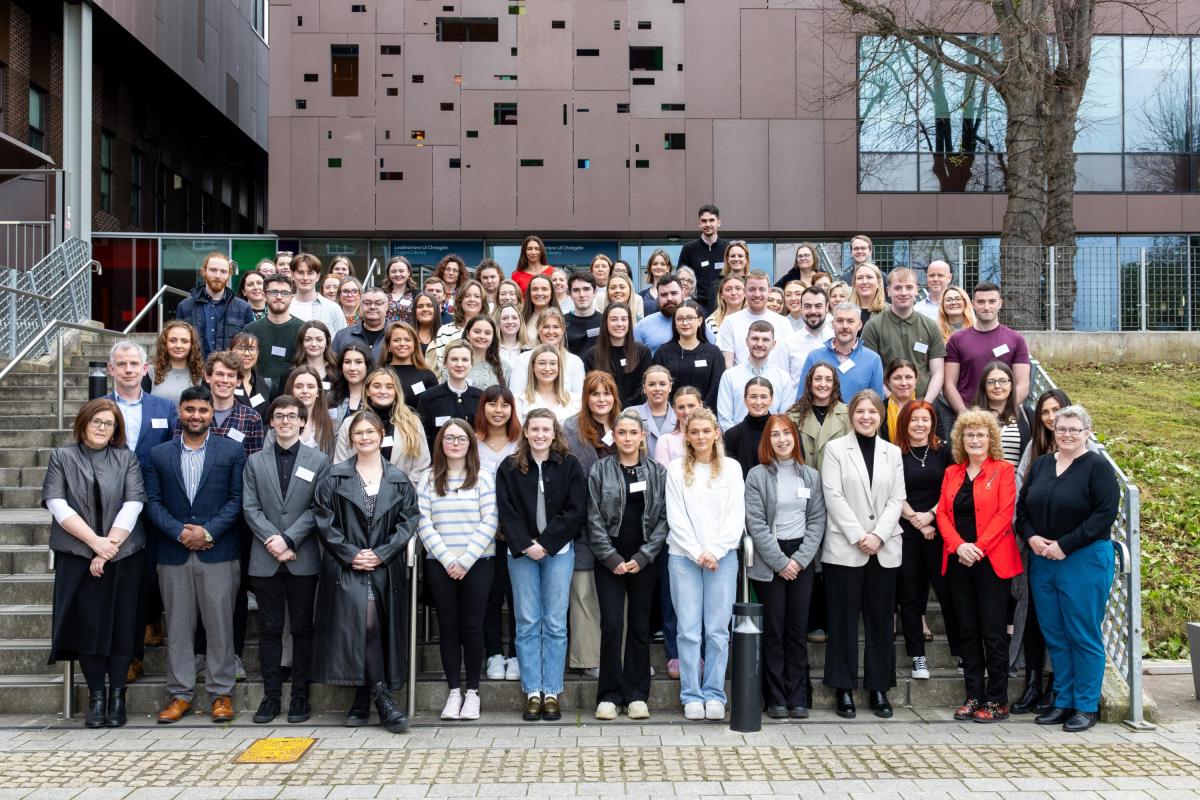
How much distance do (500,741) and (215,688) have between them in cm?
192

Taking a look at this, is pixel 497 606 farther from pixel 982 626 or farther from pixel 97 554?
pixel 982 626

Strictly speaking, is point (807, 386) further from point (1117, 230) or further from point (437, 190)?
point (1117, 230)

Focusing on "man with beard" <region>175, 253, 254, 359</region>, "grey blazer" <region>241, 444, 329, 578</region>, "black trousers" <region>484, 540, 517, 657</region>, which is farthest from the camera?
"man with beard" <region>175, 253, 254, 359</region>

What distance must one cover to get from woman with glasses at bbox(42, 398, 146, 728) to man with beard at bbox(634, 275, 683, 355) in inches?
165

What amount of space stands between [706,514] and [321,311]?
14.8ft

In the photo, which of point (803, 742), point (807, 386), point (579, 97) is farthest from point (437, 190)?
point (803, 742)

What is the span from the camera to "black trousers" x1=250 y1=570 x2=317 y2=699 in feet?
23.2

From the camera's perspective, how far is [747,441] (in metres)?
7.57

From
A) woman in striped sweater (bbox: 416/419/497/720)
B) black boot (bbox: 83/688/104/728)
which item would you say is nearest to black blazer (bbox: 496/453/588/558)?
woman in striped sweater (bbox: 416/419/497/720)

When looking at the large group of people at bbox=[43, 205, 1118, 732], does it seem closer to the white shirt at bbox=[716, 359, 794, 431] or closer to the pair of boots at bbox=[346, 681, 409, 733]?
the pair of boots at bbox=[346, 681, 409, 733]

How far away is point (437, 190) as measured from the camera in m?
22.2

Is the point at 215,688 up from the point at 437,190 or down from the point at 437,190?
down

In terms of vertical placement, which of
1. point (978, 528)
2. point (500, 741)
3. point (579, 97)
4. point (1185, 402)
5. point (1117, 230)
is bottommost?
point (500, 741)

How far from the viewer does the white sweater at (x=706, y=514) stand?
7031 millimetres
